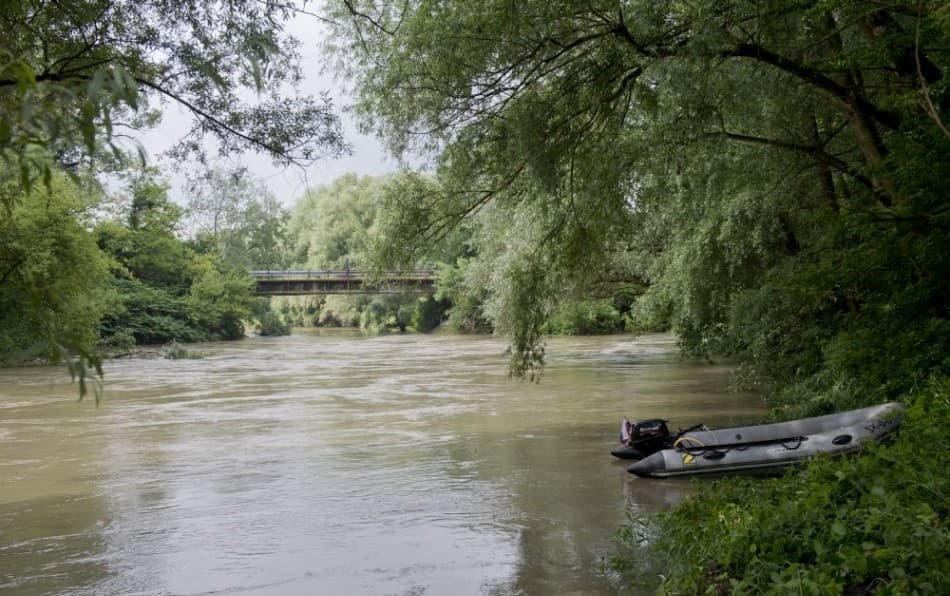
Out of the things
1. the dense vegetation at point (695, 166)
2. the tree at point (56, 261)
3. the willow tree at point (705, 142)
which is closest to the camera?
the dense vegetation at point (695, 166)

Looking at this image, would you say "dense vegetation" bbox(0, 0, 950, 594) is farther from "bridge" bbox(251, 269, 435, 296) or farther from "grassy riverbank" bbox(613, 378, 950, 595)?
"bridge" bbox(251, 269, 435, 296)

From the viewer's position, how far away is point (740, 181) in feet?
39.4

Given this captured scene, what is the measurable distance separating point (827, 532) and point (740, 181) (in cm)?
841

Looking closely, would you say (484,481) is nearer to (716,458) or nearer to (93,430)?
(716,458)

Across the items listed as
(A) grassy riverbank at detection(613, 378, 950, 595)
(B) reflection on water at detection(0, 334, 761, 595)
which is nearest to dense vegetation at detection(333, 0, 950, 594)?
(A) grassy riverbank at detection(613, 378, 950, 595)

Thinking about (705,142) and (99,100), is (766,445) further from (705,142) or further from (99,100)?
(99,100)

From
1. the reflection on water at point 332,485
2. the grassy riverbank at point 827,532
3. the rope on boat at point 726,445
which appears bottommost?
the reflection on water at point 332,485

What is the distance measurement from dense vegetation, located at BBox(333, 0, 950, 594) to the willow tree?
0.11 ft

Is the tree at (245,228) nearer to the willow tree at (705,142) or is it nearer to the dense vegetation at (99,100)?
the dense vegetation at (99,100)

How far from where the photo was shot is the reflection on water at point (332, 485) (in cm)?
700

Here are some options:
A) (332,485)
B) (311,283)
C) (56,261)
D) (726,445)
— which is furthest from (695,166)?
(311,283)

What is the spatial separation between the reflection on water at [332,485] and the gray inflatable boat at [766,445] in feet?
1.10

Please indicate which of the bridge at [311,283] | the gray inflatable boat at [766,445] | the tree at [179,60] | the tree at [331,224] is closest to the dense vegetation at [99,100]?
the tree at [179,60]

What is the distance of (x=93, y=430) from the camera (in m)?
15.3
